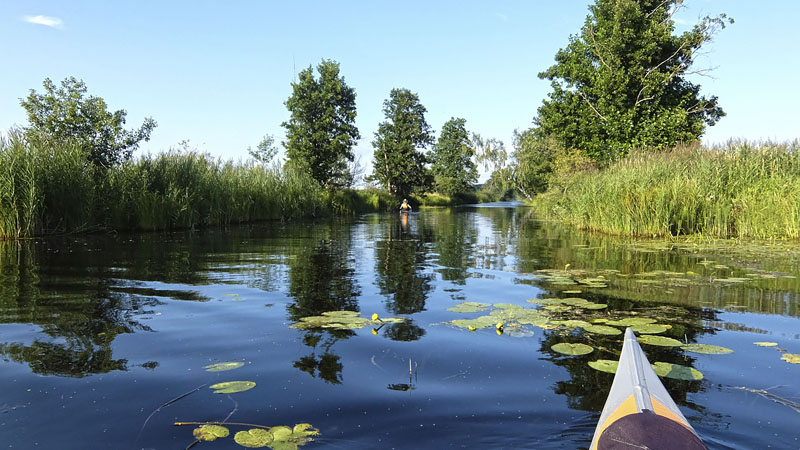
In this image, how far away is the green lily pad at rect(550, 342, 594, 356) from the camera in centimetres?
425

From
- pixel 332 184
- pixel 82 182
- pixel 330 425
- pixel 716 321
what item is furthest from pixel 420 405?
pixel 332 184

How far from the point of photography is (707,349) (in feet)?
14.2

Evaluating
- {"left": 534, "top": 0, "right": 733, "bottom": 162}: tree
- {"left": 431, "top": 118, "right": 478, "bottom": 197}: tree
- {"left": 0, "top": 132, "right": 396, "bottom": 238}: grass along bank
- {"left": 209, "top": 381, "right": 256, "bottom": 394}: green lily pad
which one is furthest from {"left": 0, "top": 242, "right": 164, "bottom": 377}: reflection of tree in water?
{"left": 431, "top": 118, "right": 478, "bottom": 197}: tree

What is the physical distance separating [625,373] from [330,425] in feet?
5.47

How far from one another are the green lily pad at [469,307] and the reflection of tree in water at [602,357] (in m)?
1.17

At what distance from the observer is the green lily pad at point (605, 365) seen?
12.3 ft

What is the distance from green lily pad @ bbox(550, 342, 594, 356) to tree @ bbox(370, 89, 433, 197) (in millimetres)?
54171

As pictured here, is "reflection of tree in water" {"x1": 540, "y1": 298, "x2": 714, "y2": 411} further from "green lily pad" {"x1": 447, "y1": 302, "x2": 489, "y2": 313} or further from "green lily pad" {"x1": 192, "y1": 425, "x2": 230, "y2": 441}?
"green lily pad" {"x1": 192, "y1": 425, "x2": 230, "y2": 441}

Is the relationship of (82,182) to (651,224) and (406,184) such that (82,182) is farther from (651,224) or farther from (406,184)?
(406,184)

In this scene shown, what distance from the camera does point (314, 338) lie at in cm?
477

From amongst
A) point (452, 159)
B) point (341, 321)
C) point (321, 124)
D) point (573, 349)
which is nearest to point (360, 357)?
point (341, 321)

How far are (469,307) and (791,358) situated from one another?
10.2 ft

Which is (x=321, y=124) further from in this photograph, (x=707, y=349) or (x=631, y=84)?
(x=707, y=349)

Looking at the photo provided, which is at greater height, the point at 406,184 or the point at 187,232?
the point at 406,184
